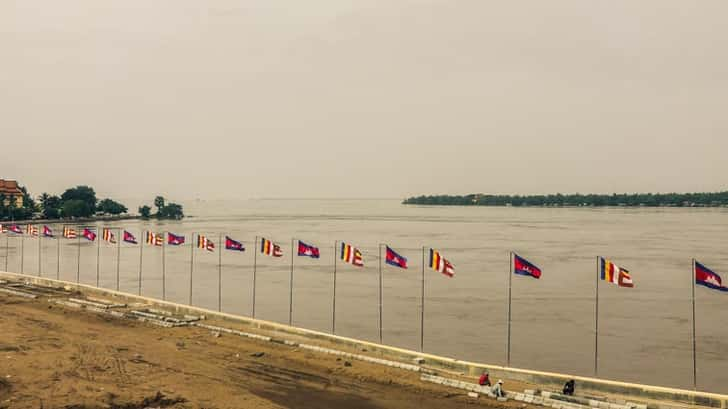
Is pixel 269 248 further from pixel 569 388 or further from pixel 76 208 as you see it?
pixel 76 208

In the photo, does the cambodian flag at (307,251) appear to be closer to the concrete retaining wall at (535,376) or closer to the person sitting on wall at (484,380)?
the concrete retaining wall at (535,376)

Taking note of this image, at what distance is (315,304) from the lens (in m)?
46.1

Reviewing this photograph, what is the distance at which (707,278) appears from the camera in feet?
67.7

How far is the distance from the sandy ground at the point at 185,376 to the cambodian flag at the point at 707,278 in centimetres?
745

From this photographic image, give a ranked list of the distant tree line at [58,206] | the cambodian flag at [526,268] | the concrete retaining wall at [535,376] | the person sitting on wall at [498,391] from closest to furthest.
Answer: the concrete retaining wall at [535,376] → the person sitting on wall at [498,391] → the cambodian flag at [526,268] → the distant tree line at [58,206]

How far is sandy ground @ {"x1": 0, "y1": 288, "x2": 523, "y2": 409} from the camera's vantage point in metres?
20.2

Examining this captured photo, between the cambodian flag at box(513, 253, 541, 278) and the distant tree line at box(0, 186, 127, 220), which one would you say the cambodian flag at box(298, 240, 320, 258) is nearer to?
the cambodian flag at box(513, 253, 541, 278)

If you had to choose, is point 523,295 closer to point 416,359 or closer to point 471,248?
point 416,359

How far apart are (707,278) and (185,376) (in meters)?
18.3

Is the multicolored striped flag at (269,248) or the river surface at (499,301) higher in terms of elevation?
the multicolored striped flag at (269,248)

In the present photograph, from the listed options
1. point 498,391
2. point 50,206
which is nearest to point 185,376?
point 498,391

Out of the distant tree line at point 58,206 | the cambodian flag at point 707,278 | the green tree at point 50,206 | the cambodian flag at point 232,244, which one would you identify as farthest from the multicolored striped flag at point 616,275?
the green tree at point 50,206

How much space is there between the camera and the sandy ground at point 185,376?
20.2 metres

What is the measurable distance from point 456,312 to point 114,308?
21.7 meters
